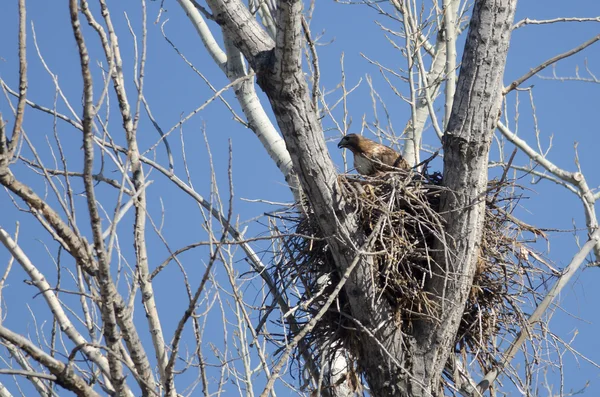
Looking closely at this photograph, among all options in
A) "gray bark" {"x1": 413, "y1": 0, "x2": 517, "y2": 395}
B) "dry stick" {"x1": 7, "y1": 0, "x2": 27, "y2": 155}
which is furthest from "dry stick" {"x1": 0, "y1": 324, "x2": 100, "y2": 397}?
"gray bark" {"x1": 413, "y1": 0, "x2": 517, "y2": 395}

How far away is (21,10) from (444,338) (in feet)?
8.04

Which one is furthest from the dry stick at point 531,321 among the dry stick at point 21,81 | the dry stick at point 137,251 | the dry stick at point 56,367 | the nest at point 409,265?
the dry stick at point 21,81

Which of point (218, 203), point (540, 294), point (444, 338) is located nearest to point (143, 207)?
point (218, 203)

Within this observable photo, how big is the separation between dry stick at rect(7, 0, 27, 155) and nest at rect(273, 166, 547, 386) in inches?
64.8

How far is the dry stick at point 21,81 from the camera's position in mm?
2395

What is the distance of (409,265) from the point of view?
3.83m

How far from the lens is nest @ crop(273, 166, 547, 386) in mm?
3764

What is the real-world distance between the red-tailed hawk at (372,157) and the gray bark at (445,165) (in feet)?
4.08

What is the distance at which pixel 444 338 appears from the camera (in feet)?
12.6

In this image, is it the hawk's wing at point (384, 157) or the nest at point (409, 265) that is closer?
the nest at point (409, 265)

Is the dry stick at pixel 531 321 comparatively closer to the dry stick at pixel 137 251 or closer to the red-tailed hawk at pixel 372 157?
the red-tailed hawk at pixel 372 157

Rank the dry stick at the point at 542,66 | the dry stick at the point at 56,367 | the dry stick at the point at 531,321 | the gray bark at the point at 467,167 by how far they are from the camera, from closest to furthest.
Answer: the dry stick at the point at 56,367 < the gray bark at the point at 467,167 < the dry stick at the point at 542,66 < the dry stick at the point at 531,321

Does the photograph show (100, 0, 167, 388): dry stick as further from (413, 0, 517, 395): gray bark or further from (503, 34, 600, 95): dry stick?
(503, 34, 600, 95): dry stick

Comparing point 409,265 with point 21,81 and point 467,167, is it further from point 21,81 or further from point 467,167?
point 21,81
